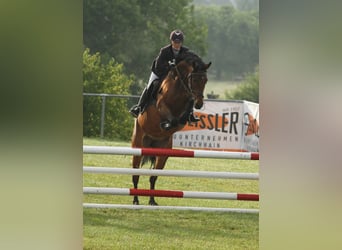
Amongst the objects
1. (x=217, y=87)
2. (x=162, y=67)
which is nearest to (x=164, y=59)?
(x=162, y=67)

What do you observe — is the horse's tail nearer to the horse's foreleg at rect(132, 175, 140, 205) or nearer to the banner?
the horse's foreleg at rect(132, 175, 140, 205)

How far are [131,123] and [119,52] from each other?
717 mm

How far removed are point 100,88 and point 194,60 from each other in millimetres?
651

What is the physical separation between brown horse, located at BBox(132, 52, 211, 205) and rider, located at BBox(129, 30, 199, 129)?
4 cm

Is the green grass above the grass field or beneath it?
above

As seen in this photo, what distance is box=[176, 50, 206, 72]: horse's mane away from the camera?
459cm

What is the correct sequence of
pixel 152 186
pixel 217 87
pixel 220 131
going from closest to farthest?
pixel 217 87 < pixel 152 186 < pixel 220 131

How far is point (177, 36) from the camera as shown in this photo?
451 cm

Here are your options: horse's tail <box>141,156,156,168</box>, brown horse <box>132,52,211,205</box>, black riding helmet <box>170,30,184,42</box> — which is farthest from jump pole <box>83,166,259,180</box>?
black riding helmet <box>170,30,184,42</box>

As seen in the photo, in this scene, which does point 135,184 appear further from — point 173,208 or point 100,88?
point 100,88
